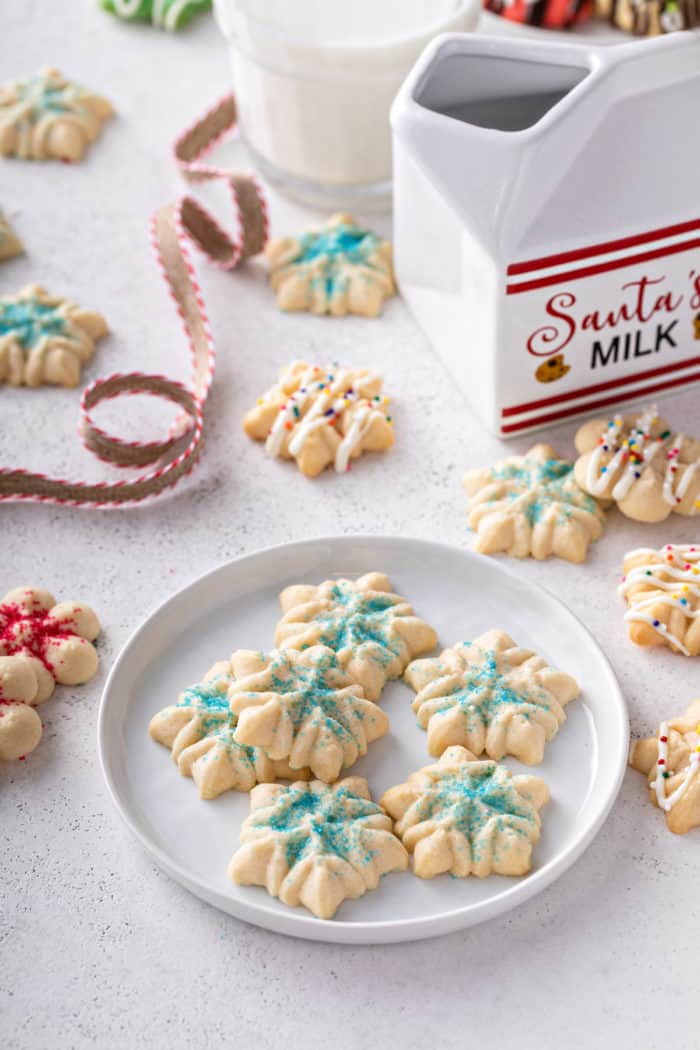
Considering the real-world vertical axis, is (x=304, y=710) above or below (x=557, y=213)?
below

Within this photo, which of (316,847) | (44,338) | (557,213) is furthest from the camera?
(44,338)

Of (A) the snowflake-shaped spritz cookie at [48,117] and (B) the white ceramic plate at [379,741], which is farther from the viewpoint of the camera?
(A) the snowflake-shaped spritz cookie at [48,117]

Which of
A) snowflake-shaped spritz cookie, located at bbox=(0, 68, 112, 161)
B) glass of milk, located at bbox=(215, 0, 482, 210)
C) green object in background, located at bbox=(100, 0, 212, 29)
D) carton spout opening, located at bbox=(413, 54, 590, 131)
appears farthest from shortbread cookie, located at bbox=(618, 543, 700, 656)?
green object in background, located at bbox=(100, 0, 212, 29)

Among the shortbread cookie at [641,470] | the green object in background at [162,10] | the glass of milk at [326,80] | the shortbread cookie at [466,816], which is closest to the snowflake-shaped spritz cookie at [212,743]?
the shortbread cookie at [466,816]

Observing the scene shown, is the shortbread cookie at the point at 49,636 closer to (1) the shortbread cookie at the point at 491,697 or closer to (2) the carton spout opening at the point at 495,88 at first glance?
(1) the shortbread cookie at the point at 491,697

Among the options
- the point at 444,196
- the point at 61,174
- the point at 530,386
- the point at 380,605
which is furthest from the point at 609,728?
the point at 61,174

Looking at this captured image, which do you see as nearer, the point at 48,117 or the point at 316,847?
the point at 316,847

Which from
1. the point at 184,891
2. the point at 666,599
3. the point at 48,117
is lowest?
the point at 184,891

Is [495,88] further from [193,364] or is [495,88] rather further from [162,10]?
[162,10]

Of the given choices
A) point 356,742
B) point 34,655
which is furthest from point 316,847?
point 34,655
